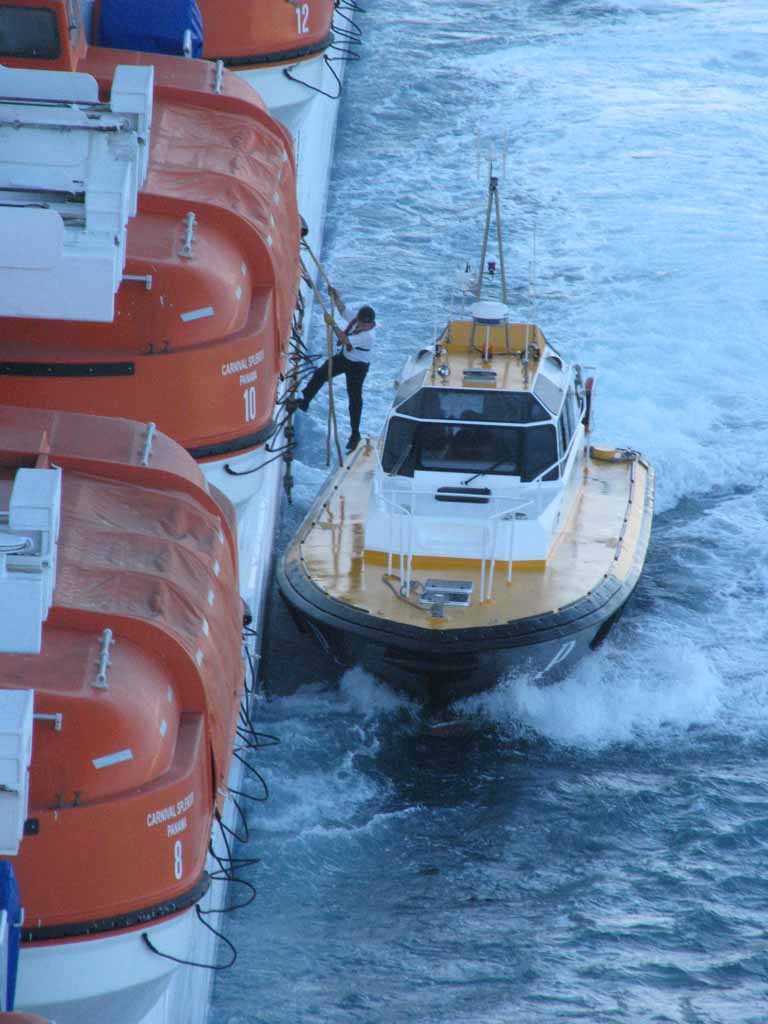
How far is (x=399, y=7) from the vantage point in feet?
80.8

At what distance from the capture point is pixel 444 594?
9555 millimetres

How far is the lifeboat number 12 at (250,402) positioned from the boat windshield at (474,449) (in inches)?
133

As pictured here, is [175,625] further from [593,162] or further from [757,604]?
[593,162]

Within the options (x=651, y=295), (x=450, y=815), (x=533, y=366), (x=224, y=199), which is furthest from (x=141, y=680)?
(x=651, y=295)

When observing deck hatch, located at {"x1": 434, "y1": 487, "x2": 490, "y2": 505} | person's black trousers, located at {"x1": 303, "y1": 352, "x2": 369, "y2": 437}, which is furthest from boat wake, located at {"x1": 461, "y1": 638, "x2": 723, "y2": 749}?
person's black trousers, located at {"x1": 303, "y1": 352, "x2": 369, "y2": 437}

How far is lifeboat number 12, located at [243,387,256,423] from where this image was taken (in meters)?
6.91

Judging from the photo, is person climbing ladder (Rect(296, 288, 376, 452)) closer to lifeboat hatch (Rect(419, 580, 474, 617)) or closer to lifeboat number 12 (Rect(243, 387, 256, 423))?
lifeboat hatch (Rect(419, 580, 474, 617))

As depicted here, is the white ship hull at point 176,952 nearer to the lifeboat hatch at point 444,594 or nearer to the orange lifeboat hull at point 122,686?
the orange lifeboat hull at point 122,686

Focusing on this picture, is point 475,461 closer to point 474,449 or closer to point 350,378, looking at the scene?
point 474,449

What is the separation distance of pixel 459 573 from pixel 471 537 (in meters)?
0.26

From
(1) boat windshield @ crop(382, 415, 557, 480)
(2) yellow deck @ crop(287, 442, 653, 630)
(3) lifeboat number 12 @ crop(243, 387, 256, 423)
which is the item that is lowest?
(2) yellow deck @ crop(287, 442, 653, 630)

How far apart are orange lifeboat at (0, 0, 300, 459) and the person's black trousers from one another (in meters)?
3.95

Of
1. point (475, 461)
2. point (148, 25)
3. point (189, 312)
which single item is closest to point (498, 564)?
point (475, 461)

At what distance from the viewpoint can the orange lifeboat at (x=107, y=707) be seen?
4547 mm
